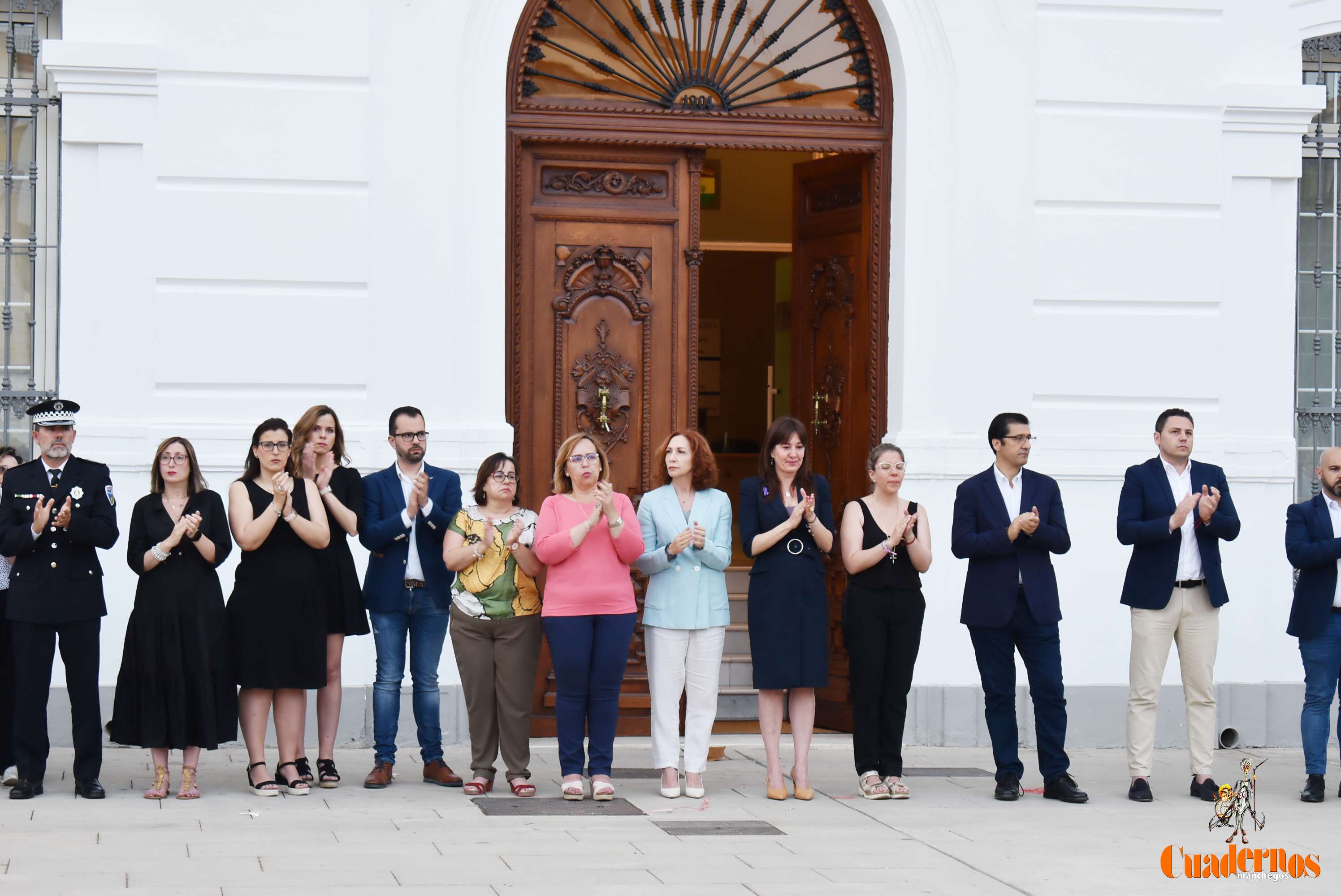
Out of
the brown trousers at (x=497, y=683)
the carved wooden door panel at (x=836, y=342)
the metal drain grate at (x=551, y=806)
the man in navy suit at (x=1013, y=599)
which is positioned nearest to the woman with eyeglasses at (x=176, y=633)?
the brown trousers at (x=497, y=683)

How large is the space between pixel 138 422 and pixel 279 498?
5.82ft

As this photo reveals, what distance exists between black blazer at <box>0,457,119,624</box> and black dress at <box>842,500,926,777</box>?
3491 mm

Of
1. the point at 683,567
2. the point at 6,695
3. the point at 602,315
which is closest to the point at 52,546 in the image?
the point at 6,695

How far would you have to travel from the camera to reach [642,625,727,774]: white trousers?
7879mm

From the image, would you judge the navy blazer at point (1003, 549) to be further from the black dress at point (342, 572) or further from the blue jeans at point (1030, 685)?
the black dress at point (342, 572)

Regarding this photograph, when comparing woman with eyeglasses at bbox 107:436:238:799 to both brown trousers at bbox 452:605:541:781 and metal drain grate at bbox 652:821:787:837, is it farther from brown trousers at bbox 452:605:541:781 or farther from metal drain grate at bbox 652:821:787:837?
metal drain grate at bbox 652:821:787:837

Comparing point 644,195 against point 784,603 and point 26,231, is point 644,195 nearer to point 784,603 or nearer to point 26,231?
point 784,603

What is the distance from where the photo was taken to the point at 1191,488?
27.1 ft

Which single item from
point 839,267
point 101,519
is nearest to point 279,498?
point 101,519

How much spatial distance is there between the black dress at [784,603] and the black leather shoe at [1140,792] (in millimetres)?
1606

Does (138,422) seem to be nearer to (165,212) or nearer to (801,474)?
(165,212)

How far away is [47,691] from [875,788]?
3893 millimetres

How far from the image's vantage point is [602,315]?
991 cm

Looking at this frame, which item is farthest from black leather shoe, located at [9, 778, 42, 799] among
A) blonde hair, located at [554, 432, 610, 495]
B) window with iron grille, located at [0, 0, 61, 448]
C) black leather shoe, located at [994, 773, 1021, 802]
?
black leather shoe, located at [994, 773, 1021, 802]
